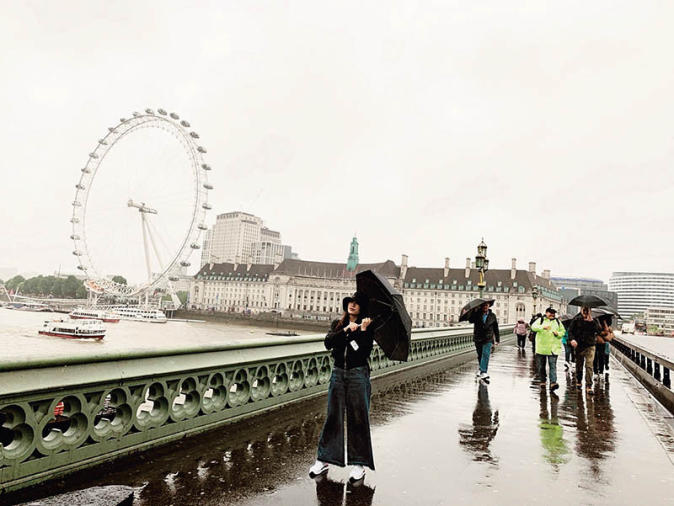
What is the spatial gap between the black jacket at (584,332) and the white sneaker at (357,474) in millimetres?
9806

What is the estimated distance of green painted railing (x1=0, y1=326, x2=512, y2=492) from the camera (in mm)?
4539

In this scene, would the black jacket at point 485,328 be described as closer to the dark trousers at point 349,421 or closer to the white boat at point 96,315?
the dark trousers at point 349,421

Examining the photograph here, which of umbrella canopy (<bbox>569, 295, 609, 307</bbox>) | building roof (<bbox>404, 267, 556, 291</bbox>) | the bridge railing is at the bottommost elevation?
the bridge railing

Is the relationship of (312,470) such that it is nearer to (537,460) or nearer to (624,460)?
(537,460)

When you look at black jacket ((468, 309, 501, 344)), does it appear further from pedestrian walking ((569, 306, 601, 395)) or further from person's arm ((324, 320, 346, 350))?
person's arm ((324, 320, 346, 350))

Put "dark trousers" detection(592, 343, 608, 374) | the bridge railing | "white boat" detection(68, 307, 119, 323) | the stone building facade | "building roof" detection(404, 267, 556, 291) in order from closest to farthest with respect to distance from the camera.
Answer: the bridge railing < "dark trousers" detection(592, 343, 608, 374) < "white boat" detection(68, 307, 119, 323) < "building roof" detection(404, 267, 556, 291) < the stone building facade

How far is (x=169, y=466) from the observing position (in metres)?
5.45

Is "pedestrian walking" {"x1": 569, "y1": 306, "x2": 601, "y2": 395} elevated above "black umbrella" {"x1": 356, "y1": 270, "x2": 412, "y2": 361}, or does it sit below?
below

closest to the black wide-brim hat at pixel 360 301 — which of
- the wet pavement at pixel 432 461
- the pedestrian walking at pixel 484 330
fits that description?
the wet pavement at pixel 432 461

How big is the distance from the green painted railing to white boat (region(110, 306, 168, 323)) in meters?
89.1

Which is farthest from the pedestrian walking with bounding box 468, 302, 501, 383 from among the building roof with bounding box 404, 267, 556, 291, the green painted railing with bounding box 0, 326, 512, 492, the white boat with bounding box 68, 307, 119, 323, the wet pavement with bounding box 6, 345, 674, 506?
the building roof with bounding box 404, 267, 556, 291

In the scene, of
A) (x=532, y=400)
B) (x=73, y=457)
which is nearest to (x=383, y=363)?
(x=532, y=400)

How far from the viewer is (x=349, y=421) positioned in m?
5.64

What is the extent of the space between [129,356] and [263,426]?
2.56 m
